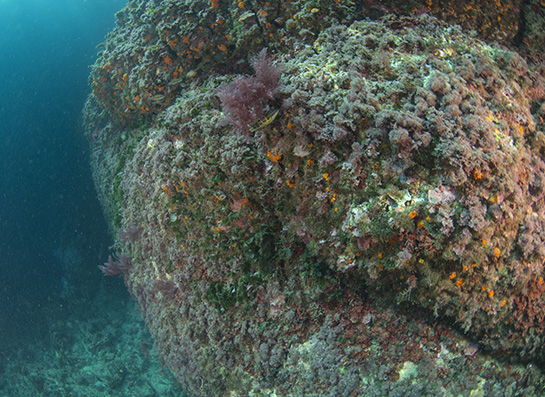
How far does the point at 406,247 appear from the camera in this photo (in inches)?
124

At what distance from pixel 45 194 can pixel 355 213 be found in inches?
512

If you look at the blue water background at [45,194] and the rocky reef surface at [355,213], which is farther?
the blue water background at [45,194]

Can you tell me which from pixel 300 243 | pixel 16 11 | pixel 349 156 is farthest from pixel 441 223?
pixel 16 11

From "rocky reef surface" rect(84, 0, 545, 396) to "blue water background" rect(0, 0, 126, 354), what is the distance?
7.36 m

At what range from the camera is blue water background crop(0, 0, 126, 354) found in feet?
33.7

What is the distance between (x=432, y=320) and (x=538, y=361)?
1.65m

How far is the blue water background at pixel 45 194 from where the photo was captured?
33.7ft

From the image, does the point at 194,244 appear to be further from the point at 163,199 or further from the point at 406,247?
the point at 406,247

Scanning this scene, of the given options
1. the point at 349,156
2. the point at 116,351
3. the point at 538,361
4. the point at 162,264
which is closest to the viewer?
the point at 349,156

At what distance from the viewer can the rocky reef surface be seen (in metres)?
3.16

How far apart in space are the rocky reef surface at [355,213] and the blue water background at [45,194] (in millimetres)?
7363

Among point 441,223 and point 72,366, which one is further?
point 72,366

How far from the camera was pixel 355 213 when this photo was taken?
3.28 meters

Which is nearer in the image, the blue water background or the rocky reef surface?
the rocky reef surface
